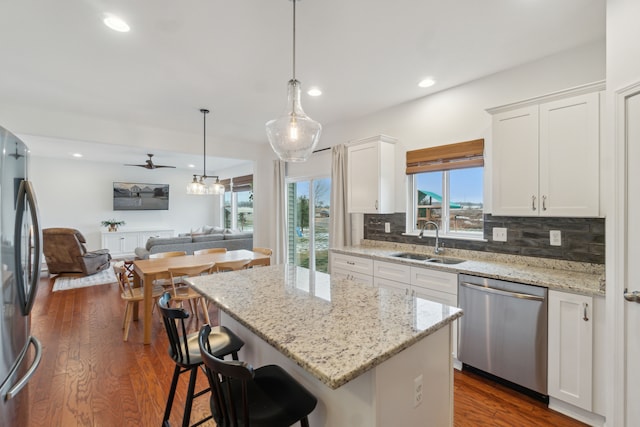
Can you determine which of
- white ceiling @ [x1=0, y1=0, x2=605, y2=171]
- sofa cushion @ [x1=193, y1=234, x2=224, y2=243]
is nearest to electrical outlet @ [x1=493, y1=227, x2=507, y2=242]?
white ceiling @ [x1=0, y1=0, x2=605, y2=171]

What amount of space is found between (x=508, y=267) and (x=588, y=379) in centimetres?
86

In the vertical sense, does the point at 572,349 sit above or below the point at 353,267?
below

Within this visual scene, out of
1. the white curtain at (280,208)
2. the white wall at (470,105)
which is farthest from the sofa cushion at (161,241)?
the white wall at (470,105)

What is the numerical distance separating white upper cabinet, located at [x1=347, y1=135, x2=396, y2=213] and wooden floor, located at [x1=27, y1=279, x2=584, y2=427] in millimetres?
1880

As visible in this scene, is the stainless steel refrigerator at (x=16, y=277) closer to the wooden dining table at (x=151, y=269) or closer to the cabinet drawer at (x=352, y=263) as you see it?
the wooden dining table at (x=151, y=269)

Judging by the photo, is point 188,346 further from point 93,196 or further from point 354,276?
point 93,196

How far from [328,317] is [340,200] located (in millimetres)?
2798

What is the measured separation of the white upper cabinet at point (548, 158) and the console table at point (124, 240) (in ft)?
27.6

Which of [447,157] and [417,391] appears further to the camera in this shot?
[447,157]

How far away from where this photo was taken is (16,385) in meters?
1.19

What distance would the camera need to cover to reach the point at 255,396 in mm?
1182

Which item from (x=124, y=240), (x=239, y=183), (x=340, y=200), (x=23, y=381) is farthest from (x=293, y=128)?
(x=124, y=240)

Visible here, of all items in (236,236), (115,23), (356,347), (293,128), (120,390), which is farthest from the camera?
(236,236)

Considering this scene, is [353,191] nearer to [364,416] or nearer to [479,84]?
[479,84]
